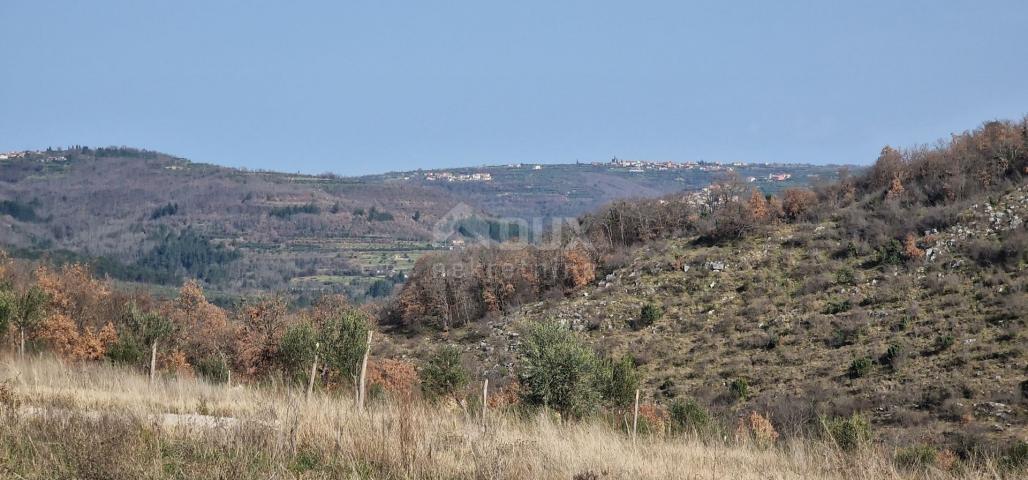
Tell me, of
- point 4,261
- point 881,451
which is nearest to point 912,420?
point 881,451

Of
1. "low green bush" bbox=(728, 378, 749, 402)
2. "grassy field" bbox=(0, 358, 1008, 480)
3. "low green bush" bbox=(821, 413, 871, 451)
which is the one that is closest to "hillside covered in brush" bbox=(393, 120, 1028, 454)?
"low green bush" bbox=(728, 378, 749, 402)

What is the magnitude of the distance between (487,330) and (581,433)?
44467mm

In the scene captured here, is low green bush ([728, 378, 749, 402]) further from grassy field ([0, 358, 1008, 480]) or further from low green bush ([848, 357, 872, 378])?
grassy field ([0, 358, 1008, 480])

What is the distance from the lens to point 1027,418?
937 inches

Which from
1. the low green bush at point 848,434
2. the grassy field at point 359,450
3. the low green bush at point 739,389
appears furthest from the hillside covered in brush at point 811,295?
the grassy field at point 359,450

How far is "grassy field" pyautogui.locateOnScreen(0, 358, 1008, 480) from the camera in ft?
19.8

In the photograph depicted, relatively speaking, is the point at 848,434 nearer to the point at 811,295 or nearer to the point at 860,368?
the point at 860,368

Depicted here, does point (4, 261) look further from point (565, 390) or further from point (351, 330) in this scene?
point (565, 390)

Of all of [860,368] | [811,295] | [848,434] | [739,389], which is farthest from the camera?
[811,295]

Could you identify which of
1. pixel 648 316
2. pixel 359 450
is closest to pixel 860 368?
pixel 648 316

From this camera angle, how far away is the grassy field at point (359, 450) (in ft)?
19.8

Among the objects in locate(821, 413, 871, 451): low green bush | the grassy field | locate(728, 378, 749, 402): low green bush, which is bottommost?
locate(728, 378, 749, 402): low green bush

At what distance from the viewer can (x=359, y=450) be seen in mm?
6816

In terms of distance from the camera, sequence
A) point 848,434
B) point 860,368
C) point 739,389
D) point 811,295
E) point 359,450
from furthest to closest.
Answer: point 811,295, point 739,389, point 860,368, point 848,434, point 359,450
